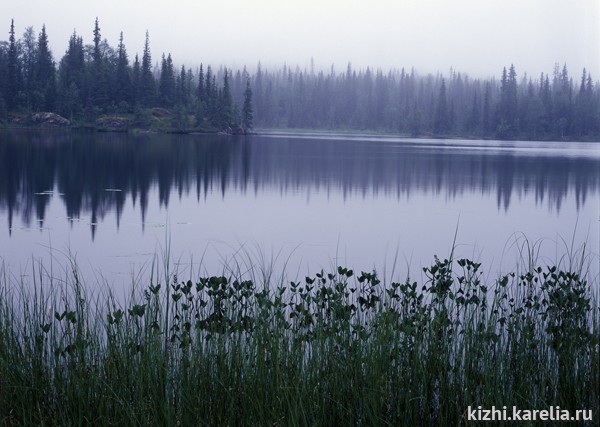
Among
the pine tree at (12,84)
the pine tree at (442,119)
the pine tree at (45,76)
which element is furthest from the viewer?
the pine tree at (442,119)

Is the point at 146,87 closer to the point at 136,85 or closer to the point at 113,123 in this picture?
the point at 136,85

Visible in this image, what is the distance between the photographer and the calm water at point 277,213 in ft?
46.9

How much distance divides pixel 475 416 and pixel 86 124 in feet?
296

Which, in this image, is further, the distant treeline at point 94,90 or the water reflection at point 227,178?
the distant treeline at point 94,90

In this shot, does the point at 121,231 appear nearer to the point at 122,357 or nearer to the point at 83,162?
the point at 122,357

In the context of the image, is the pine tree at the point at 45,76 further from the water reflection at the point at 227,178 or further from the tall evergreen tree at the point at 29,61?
the water reflection at the point at 227,178

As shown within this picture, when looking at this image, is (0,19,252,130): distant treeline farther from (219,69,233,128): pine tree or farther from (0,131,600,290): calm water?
(0,131,600,290): calm water

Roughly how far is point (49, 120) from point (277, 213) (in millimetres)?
69521

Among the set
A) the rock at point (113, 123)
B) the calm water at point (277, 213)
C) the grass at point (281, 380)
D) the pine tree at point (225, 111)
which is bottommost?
the calm water at point (277, 213)

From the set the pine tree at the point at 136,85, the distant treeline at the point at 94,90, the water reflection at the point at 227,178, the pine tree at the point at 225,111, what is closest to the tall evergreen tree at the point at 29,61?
the distant treeline at the point at 94,90

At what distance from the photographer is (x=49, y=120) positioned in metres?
86.2

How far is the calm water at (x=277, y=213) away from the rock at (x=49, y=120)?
146 ft

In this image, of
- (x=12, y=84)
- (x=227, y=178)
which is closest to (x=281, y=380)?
(x=227, y=178)

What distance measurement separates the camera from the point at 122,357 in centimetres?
521
